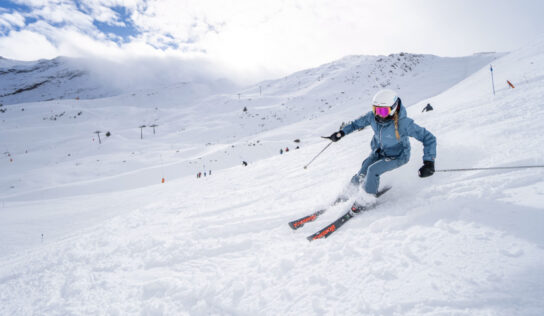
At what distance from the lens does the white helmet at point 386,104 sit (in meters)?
3.86

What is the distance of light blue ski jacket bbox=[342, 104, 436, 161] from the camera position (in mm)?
3755

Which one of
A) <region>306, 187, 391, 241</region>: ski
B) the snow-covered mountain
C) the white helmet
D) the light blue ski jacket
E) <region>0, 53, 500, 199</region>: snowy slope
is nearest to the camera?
<region>306, 187, 391, 241</region>: ski

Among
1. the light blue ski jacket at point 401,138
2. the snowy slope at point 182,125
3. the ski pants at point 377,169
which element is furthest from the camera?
the snowy slope at point 182,125

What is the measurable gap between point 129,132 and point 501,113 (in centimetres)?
3862

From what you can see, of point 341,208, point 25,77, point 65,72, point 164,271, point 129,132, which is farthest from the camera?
point 65,72

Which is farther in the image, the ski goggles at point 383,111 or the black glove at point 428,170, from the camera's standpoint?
the ski goggles at point 383,111

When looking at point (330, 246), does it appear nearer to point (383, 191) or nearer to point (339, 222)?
point (339, 222)

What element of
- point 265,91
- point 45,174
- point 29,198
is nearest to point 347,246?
point 29,198

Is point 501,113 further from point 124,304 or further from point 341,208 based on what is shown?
point 124,304

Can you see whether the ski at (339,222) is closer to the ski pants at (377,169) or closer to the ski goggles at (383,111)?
the ski pants at (377,169)

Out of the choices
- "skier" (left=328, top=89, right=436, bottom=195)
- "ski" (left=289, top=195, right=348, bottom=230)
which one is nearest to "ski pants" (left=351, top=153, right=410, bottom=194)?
"skier" (left=328, top=89, right=436, bottom=195)

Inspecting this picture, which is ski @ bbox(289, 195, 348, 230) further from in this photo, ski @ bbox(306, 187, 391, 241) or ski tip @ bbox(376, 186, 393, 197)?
ski tip @ bbox(376, 186, 393, 197)

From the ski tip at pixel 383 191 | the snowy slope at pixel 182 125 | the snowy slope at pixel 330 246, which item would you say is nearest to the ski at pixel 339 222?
the snowy slope at pixel 330 246

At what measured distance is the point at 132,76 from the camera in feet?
388
